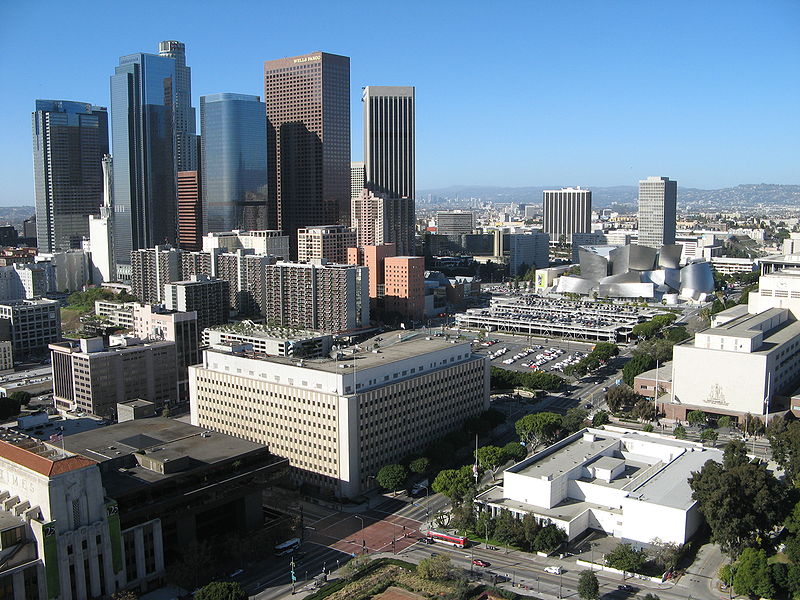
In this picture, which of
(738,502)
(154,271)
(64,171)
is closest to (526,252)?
(154,271)

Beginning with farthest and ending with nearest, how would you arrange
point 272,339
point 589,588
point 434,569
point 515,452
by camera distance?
point 272,339 < point 515,452 < point 434,569 < point 589,588

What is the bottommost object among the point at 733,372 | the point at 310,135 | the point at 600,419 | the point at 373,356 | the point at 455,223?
the point at 600,419

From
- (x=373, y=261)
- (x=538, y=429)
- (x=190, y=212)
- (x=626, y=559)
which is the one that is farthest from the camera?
(x=190, y=212)

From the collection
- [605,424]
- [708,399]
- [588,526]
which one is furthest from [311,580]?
[708,399]

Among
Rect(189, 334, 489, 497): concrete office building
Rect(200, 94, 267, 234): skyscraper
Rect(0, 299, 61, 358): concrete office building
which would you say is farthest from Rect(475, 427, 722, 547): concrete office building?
Rect(200, 94, 267, 234): skyscraper

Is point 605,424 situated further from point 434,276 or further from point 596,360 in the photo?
point 434,276

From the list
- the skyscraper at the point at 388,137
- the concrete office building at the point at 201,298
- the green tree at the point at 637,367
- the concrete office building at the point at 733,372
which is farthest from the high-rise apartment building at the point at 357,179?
the concrete office building at the point at 733,372

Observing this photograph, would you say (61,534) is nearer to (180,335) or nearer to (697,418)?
(180,335)
